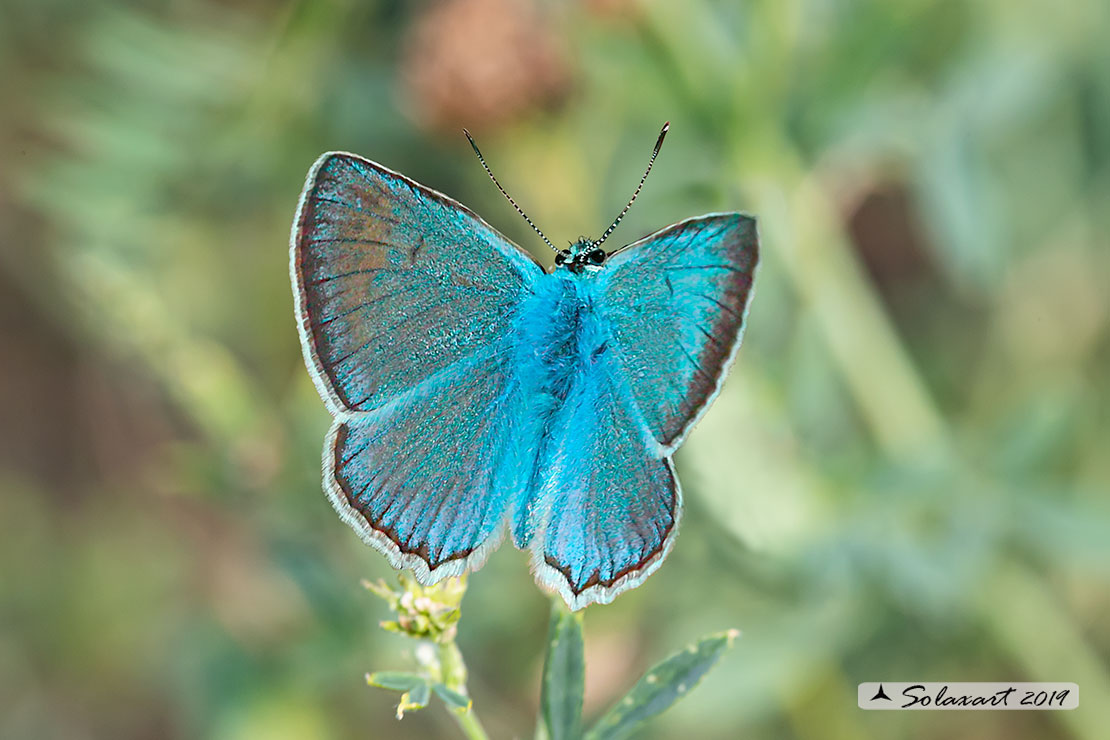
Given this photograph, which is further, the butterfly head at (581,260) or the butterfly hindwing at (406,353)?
the butterfly head at (581,260)

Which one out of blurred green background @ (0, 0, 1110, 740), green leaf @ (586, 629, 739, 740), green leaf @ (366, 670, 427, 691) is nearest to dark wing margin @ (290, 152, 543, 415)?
green leaf @ (366, 670, 427, 691)

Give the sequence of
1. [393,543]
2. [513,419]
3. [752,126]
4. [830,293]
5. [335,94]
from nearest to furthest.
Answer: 1. [393,543]
2. [513,419]
3. [752,126]
4. [830,293]
5. [335,94]

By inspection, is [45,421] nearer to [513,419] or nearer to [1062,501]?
[513,419]

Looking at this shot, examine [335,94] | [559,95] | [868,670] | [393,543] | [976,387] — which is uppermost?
[335,94]

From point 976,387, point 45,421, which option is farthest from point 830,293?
point 45,421

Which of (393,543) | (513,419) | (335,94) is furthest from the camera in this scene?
(335,94)

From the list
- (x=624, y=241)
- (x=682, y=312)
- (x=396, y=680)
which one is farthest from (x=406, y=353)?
(x=624, y=241)

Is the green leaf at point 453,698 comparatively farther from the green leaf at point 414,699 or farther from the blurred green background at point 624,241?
the blurred green background at point 624,241

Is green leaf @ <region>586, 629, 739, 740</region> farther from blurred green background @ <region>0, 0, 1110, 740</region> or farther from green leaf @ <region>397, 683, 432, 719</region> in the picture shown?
blurred green background @ <region>0, 0, 1110, 740</region>

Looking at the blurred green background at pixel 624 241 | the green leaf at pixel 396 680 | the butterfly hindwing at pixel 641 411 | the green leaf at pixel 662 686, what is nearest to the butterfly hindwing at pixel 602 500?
the butterfly hindwing at pixel 641 411
